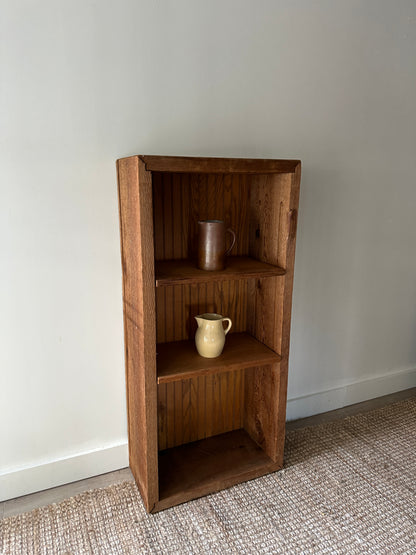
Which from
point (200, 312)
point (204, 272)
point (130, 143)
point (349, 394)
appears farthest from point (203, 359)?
point (349, 394)

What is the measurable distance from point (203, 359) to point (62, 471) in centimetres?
67

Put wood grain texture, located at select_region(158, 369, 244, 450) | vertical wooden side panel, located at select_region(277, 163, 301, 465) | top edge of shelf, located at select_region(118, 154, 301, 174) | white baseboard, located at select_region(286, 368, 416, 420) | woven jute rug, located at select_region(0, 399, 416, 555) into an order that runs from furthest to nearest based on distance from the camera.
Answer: white baseboard, located at select_region(286, 368, 416, 420)
wood grain texture, located at select_region(158, 369, 244, 450)
vertical wooden side panel, located at select_region(277, 163, 301, 465)
woven jute rug, located at select_region(0, 399, 416, 555)
top edge of shelf, located at select_region(118, 154, 301, 174)

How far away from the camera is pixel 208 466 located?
1675 millimetres

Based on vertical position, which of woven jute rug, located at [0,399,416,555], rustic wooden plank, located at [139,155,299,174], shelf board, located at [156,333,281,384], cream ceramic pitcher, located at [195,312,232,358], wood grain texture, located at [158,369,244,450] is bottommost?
woven jute rug, located at [0,399,416,555]

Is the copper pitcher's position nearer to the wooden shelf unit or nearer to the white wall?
the wooden shelf unit

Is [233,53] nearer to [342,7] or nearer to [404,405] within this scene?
[342,7]

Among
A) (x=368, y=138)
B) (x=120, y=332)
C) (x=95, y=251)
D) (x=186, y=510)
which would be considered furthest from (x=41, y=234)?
(x=368, y=138)

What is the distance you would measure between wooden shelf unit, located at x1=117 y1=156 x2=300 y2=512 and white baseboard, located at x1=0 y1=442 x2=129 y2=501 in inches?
2.9

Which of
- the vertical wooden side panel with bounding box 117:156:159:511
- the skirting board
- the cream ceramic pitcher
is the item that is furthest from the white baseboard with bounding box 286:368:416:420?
the vertical wooden side panel with bounding box 117:156:159:511

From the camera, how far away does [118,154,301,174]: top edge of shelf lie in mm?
1255

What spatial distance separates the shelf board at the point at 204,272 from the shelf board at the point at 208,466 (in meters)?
0.76

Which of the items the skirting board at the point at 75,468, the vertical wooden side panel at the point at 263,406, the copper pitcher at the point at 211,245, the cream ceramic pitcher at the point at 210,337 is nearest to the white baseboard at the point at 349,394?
the skirting board at the point at 75,468

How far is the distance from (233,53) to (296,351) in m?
1.27

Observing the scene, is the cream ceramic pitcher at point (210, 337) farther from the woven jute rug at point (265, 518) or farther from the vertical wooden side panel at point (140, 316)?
the woven jute rug at point (265, 518)
